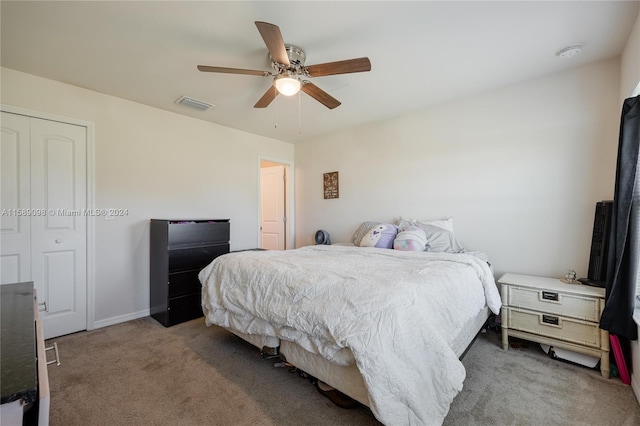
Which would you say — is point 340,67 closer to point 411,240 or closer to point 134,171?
point 411,240

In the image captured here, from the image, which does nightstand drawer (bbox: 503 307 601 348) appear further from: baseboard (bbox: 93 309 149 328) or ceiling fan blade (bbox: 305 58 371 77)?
baseboard (bbox: 93 309 149 328)

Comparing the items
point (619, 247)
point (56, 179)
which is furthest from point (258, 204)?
point (619, 247)

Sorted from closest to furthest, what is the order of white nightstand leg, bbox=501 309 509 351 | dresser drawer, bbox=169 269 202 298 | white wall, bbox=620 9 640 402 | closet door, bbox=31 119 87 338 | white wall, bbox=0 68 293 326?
white wall, bbox=620 9 640 402 < white nightstand leg, bbox=501 309 509 351 < closet door, bbox=31 119 87 338 < white wall, bbox=0 68 293 326 < dresser drawer, bbox=169 269 202 298

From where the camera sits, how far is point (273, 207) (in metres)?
5.14

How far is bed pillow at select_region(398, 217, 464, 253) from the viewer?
288cm

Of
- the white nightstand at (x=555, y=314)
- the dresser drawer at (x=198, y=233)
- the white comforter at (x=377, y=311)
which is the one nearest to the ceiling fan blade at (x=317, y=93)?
the white comforter at (x=377, y=311)

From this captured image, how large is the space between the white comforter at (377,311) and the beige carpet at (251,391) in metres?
0.37

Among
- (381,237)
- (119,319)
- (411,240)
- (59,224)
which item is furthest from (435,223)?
(59,224)

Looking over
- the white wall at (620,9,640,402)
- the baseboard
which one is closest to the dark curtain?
the white wall at (620,9,640,402)

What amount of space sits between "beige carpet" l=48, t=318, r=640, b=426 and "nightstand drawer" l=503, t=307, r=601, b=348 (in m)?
0.22

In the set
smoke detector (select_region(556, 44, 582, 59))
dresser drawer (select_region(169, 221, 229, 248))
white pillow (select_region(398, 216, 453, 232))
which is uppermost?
smoke detector (select_region(556, 44, 582, 59))

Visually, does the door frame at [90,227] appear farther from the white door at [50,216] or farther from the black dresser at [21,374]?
the black dresser at [21,374]

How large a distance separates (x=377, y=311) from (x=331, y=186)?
3.18 meters

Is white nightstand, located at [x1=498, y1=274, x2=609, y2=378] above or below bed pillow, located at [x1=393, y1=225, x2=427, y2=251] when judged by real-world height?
below
